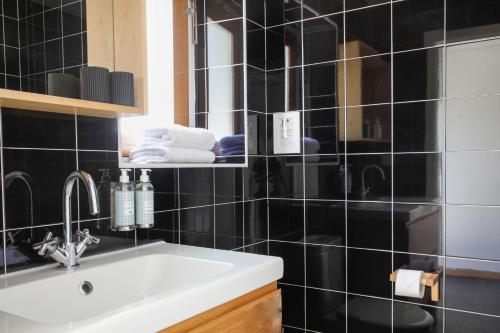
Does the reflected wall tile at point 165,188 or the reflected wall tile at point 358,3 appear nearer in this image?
the reflected wall tile at point 165,188

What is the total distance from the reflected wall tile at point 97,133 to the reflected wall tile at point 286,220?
39.1 inches

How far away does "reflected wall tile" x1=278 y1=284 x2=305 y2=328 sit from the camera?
2088 millimetres

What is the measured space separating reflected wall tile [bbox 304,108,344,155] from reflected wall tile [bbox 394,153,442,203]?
0.29 m

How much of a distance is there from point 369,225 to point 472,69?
2.54 feet

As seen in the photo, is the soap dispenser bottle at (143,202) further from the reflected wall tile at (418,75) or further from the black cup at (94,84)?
the reflected wall tile at (418,75)

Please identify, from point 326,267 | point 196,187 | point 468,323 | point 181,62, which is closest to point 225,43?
point 181,62

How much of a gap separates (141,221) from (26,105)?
510mm

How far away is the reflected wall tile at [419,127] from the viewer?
1.74 meters

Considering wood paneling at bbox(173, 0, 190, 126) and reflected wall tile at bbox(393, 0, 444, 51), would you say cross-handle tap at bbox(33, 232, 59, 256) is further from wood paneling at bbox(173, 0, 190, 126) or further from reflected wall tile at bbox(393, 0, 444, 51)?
reflected wall tile at bbox(393, 0, 444, 51)

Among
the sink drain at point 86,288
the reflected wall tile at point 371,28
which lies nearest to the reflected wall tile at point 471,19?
the reflected wall tile at point 371,28

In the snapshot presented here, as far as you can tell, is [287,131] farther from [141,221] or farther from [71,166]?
[71,166]

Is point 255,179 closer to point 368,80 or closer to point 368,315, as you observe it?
point 368,80

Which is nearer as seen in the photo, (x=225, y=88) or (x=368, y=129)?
(x=368, y=129)

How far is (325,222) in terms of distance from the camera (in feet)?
6.62
